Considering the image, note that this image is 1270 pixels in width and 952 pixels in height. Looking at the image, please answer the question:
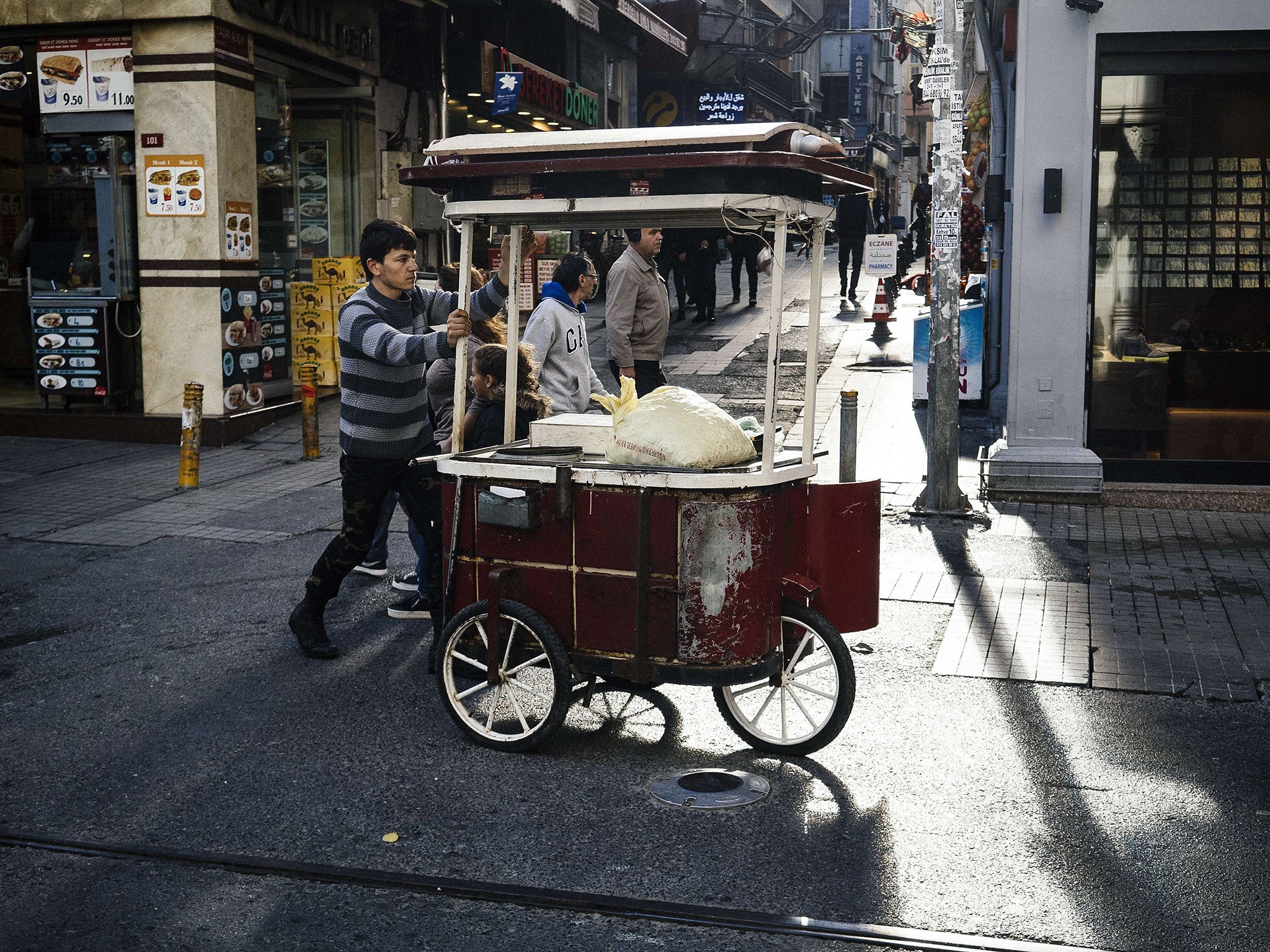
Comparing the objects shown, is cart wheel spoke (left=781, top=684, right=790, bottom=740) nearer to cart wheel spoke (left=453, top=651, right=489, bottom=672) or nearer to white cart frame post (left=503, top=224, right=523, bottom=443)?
cart wheel spoke (left=453, top=651, right=489, bottom=672)

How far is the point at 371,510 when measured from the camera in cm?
632

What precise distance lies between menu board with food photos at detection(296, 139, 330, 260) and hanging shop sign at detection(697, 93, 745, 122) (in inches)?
804

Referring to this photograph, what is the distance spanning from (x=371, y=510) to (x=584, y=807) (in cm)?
213

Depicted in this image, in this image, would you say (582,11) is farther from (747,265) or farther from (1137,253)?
(1137,253)

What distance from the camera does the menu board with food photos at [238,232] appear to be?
1270cm

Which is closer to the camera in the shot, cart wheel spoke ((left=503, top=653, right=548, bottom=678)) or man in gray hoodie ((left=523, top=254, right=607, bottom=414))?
cart wheel spoke ((left=503, top=653, right=548, bottom=678))

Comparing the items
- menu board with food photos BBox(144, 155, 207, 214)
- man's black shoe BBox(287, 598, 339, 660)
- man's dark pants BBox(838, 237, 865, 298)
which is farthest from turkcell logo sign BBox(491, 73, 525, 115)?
man's black shoe BBox(287, 598, 339, 660)

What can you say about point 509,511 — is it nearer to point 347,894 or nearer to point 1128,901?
point 347,894

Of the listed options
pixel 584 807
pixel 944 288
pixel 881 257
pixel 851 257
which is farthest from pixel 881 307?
pixel 584 807

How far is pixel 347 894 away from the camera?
4121 mm

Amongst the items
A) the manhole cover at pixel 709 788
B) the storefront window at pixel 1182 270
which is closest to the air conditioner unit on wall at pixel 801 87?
the storefront window at pixel 1182 270

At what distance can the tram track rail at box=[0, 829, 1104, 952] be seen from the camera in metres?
3.81

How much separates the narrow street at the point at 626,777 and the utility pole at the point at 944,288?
1.02 meters

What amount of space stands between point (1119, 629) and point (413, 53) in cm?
1320
